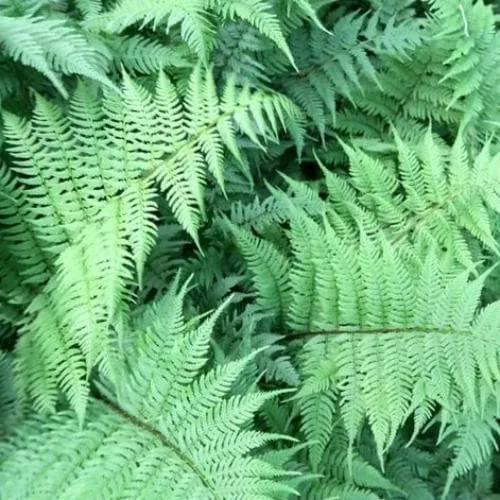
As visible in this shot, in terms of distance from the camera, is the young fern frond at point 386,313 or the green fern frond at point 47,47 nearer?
the green fern frond at point 47,47

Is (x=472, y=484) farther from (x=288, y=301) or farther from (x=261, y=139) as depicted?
(x=261, y=139)

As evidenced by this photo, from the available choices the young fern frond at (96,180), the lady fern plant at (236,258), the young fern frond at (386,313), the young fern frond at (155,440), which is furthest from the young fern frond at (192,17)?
the young fern frond at (155,440)

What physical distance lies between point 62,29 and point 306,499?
1.55 meters

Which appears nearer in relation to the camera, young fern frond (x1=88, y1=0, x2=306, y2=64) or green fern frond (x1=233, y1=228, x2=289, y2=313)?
young fern frond (x1=88, y1=0, x2=306, y2=64)

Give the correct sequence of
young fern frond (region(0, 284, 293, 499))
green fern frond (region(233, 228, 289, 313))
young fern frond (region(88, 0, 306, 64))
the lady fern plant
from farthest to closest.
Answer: green fern frond (region(233, 228, 289, 313)) → young fern frond (region(88, 0, 306, 64)) → the lady fern plant → young fern frond (region(0, 284, 293, 499))

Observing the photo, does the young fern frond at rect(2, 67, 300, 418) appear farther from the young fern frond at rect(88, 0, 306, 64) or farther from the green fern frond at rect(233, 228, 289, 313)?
the green fern frond at rect(233, 228, 289, 313)

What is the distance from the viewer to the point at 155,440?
5.96ft

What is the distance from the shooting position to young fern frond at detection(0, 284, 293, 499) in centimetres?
170

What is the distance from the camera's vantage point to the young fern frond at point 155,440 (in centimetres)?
170

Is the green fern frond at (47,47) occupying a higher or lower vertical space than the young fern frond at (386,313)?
higher

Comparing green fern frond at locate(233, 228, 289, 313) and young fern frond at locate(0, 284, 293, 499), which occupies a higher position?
green fern frond at locate(233, 228, 289, 313)

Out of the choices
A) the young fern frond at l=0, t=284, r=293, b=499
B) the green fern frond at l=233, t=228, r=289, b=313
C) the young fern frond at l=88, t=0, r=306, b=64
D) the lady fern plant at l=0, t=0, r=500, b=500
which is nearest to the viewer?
the young fern frond at l=0, t=284, r=293, b=499

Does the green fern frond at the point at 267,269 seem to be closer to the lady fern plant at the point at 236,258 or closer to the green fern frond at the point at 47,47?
the lady fern plant at the point at 236,258

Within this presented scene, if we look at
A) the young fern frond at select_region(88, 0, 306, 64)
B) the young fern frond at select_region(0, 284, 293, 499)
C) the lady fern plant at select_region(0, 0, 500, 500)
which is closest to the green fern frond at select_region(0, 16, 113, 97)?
the lady fern plant at select_region(0, 0, 500, 500)
